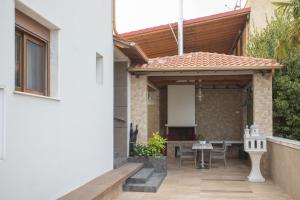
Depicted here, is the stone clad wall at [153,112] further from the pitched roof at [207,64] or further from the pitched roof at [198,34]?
the pitched roof at [207,64]

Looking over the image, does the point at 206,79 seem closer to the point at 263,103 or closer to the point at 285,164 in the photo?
the point at 263,103

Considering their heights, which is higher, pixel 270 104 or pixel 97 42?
pixel 97 42

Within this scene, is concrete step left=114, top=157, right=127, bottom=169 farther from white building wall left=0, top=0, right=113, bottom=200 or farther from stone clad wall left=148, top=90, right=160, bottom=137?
stone clad wall left=148, top=90, right=160, bottom=137

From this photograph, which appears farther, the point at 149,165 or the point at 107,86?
the point at 149,165

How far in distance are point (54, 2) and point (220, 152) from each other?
969 cm

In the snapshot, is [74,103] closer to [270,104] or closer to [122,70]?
[122,70]

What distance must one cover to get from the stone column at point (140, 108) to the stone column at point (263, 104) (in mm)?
3320

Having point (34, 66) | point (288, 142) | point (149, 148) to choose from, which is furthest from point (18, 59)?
point (149, 148)

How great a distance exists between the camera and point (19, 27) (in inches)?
213

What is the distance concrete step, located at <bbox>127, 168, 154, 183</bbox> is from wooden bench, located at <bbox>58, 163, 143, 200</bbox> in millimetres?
114

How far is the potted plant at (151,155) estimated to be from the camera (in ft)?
39.7

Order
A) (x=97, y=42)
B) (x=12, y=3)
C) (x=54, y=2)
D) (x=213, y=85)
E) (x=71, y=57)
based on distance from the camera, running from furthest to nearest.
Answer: (x=213, y=85)
(x=97, y=42)
(x=71, y=57)
(x=54, y=2)
(x=12, y=3)

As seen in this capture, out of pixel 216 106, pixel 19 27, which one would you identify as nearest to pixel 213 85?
pixel 216 106

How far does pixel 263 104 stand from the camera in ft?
41.8
